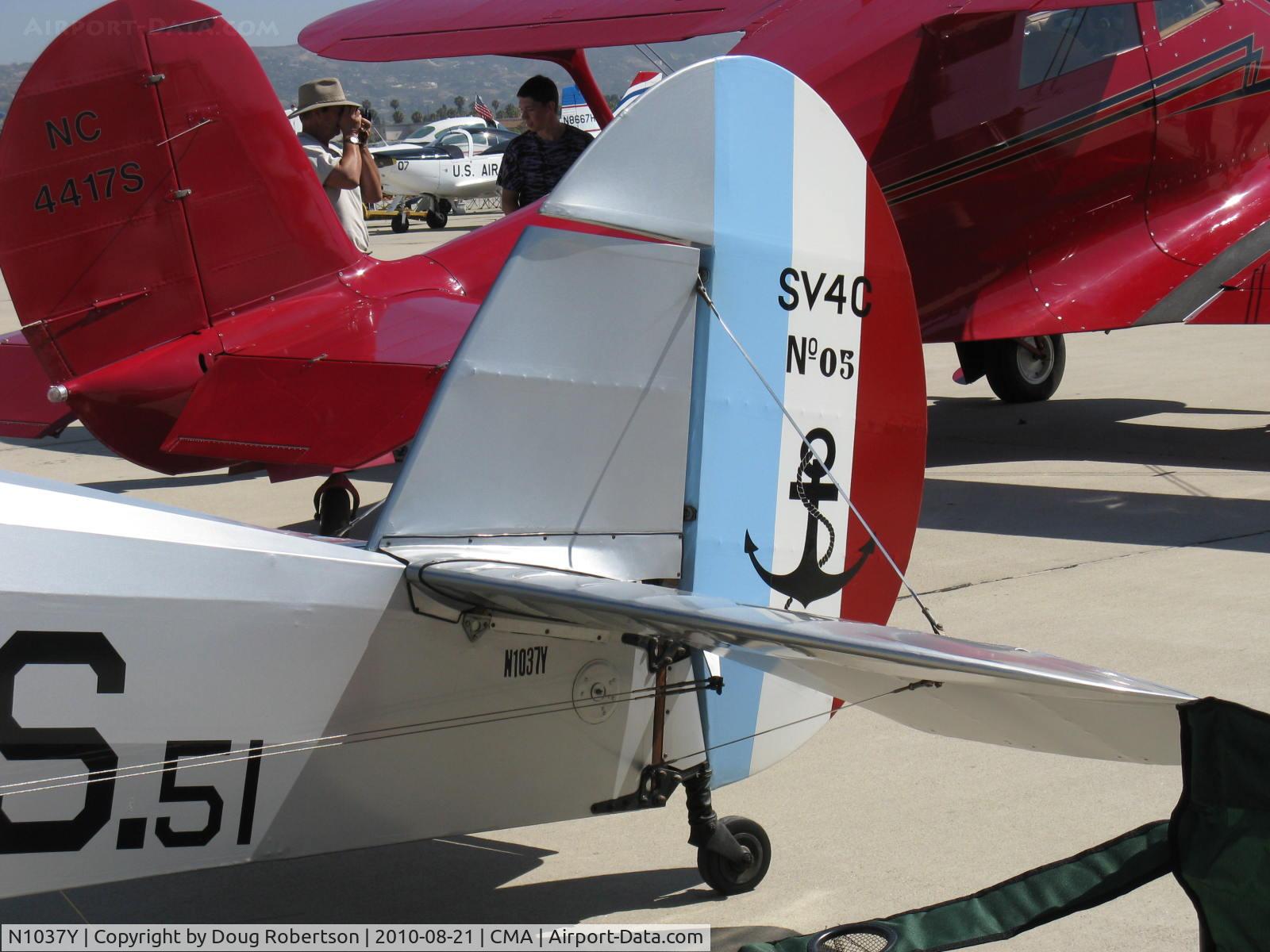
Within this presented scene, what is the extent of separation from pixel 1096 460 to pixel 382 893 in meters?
6.77

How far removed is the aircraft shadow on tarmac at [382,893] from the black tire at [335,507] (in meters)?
3.92

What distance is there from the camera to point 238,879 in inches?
141

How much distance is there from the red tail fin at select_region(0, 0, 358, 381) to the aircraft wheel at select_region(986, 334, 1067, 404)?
620 cm

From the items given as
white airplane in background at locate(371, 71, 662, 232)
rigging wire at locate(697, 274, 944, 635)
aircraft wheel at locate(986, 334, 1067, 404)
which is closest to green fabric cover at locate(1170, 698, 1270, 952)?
rigging wire at locate(697, 274, 944, 635)

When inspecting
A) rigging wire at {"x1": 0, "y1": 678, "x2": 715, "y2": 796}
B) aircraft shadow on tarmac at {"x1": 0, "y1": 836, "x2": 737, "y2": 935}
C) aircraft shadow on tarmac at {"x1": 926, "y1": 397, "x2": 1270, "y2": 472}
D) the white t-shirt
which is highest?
the white t-shirt

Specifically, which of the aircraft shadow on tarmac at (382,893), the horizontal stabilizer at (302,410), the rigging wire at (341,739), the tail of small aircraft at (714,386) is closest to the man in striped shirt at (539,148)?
the horizontal stabilizer at (302,410)

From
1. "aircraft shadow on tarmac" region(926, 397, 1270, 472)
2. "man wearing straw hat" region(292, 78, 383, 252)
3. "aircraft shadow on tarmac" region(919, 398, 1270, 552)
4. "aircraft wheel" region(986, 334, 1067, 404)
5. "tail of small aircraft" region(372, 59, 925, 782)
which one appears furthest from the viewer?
"aircraft wheel" region(986, 334, 1067, 404)

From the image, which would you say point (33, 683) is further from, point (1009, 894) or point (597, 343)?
point (1009, 894)

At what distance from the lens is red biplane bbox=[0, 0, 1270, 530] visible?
20.5ft

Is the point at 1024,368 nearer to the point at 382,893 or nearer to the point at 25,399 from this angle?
the point at 25,399

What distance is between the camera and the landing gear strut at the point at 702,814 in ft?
10.5

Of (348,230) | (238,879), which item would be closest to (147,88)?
(348,230)

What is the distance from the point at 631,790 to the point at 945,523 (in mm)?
4737

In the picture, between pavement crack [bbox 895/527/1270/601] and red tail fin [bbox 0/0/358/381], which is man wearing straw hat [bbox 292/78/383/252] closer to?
red tail fin [bbox 0/0/358/381]
